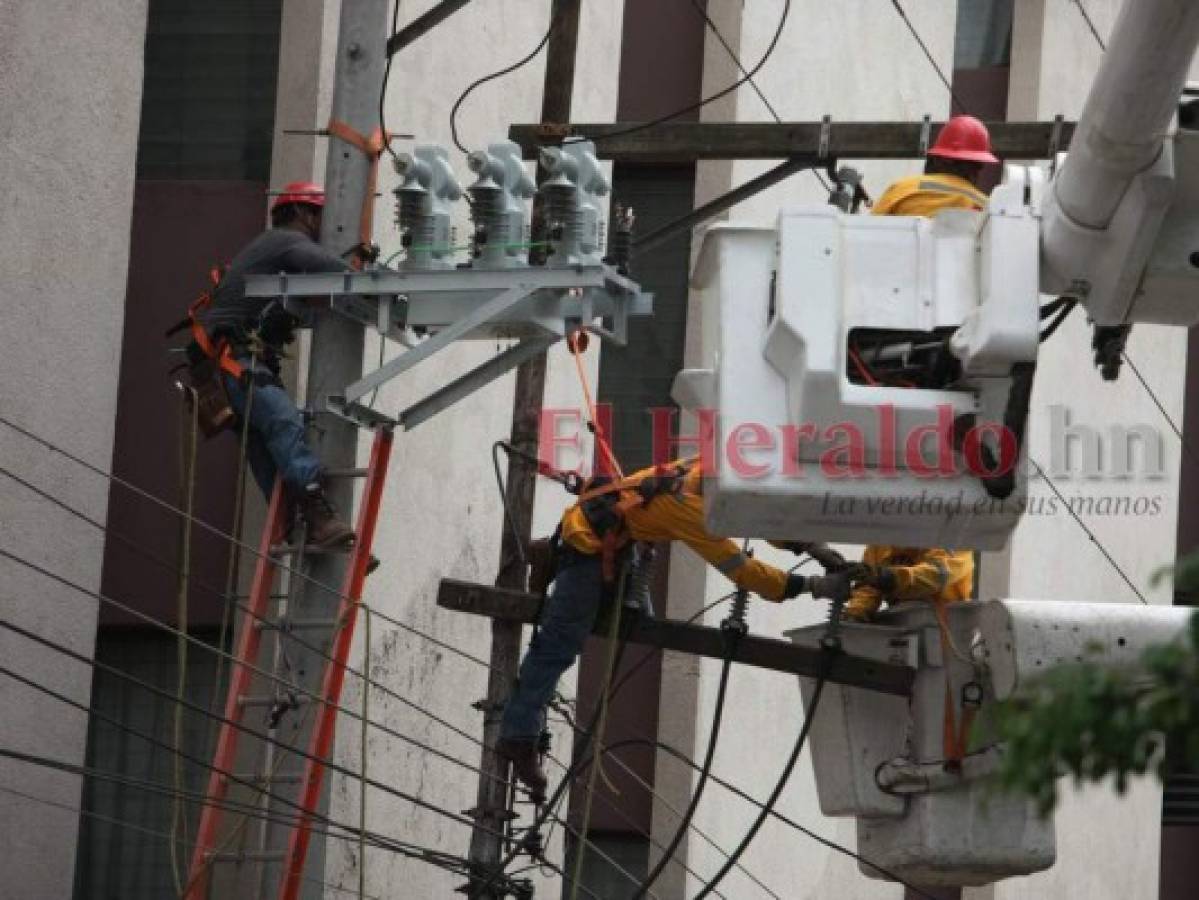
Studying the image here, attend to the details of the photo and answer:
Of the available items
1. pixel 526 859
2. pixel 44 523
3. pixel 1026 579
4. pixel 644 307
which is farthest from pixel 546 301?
pixel 1026 579

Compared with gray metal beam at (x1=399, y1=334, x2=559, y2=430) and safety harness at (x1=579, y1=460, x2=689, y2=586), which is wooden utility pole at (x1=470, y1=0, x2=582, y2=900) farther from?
gray metal beam at (x1=399, y1=334, x2=559, y2=430)

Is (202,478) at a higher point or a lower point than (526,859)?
higher

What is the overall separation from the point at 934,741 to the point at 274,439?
327cm

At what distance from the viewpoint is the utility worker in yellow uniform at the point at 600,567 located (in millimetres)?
13617

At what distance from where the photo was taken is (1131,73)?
401 inches

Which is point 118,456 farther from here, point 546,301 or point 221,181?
point 546,301

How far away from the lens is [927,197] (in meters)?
12.8

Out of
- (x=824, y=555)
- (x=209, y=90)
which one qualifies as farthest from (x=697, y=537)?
(x=209, y=90)

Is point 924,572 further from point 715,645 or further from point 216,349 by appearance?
point 216,349

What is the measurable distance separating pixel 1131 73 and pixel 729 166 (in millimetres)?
10198

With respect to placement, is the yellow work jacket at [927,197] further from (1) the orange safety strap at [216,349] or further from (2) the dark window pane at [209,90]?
(2) the dark window pane at [209,90]

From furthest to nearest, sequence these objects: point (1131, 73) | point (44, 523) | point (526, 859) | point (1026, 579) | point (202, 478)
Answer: point (1026, 579) < point (526, 859) < point (202, 478) < point (44, 523) < point (1131, 73)

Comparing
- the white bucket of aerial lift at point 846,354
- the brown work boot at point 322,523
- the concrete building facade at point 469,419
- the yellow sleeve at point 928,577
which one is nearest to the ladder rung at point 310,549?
the brown work boot at point 322,523

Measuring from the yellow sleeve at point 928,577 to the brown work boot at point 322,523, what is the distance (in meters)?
2.51
